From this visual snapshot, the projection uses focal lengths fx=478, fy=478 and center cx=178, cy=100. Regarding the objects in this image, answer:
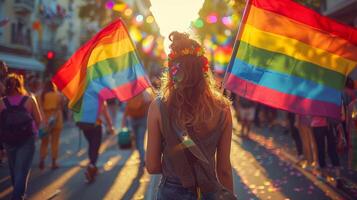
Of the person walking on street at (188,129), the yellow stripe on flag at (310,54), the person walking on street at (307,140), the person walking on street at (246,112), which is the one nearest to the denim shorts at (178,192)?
the person walking on street at (188,129)

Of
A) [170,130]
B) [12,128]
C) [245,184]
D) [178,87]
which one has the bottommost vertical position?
[245,184]

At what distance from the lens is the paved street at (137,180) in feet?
23.3

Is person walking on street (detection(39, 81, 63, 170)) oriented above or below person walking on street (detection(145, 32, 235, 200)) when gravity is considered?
A: below

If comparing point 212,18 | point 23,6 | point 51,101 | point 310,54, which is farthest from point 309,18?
point 23,6

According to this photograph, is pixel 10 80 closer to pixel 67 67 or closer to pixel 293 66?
pixel 67 67

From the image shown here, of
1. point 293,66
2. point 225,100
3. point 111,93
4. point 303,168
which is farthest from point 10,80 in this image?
point 303,168

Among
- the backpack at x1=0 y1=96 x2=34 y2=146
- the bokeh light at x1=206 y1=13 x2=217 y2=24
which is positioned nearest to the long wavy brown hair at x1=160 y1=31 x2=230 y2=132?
the backpack at x1=0 y1=96 x2=34 y2=146

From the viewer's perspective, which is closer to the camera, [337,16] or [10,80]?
[10,80]

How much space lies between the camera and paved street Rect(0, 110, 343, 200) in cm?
711

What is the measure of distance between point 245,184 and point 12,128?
3.77m

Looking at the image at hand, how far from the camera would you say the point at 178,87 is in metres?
2.78

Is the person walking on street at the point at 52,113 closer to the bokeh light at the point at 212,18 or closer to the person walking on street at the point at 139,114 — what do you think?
the person walking on street at the point at 139,114

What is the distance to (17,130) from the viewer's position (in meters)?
5.69

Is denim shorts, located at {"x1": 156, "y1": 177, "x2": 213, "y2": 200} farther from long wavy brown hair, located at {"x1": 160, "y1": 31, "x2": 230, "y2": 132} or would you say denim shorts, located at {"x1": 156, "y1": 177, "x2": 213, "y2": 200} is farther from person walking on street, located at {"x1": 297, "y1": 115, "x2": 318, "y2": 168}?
person walking on street, located at {"x1": 297, "y1": 115, "x2": 318, "y2": 168}
